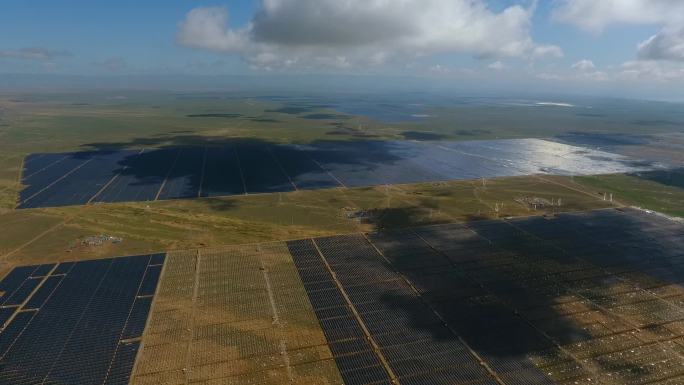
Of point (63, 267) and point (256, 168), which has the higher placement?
point (256, 168)

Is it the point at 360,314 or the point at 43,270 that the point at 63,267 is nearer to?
the point at 43,270

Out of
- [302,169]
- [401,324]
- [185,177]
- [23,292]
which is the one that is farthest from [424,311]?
[185,177]

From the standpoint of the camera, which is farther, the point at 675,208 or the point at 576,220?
the point at 675,208

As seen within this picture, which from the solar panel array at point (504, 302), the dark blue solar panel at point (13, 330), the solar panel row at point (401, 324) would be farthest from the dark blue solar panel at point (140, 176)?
the solar panel row at point (401, 324)

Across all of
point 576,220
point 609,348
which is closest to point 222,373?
point 609,348

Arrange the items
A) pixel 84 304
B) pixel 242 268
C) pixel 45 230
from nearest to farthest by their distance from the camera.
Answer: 1. pixel 84 304
2. pixel 242 268
3. pixel 45 230

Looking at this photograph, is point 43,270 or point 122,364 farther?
point 43,270

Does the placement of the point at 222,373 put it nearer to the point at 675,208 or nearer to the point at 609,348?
the point at 609,348
